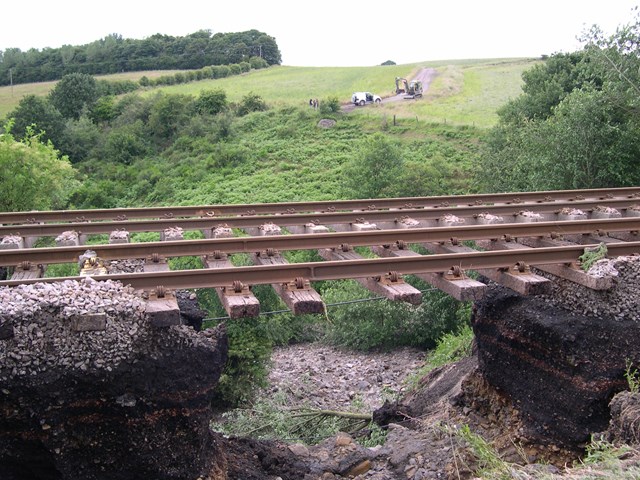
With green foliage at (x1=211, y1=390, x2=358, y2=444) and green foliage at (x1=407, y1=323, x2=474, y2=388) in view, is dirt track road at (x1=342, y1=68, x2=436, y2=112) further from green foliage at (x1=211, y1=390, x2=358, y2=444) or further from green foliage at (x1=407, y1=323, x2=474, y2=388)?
green foliage at (x1=211, y1=390, x2=358, y2=444)

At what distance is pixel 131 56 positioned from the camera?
322ft

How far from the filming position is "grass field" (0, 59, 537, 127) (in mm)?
55844

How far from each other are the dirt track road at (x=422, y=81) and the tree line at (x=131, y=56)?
3076 centimetres

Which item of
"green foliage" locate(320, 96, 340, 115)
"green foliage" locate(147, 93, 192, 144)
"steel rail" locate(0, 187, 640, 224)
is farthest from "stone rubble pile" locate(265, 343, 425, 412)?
"green foliage" locate(147, 93, 192, 144)

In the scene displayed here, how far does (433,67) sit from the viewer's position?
86.9m

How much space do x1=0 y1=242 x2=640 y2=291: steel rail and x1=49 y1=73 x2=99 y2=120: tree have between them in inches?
2630

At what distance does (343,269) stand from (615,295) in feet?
11.5

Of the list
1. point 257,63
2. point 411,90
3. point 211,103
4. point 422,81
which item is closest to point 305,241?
point 211,103

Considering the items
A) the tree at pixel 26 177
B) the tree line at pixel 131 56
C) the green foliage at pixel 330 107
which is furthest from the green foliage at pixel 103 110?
the tree at pixel 26 177

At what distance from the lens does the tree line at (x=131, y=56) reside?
310 ft

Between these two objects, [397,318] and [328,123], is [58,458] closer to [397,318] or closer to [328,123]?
[397,318]

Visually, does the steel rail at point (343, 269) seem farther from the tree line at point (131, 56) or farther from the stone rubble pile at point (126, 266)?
the tree line at point (131, 56)

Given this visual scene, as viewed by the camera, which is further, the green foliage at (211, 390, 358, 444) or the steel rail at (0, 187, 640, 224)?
the green foliage at (211, 390, 358, 444)

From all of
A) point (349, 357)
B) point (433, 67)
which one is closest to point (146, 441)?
point (349, 357)
